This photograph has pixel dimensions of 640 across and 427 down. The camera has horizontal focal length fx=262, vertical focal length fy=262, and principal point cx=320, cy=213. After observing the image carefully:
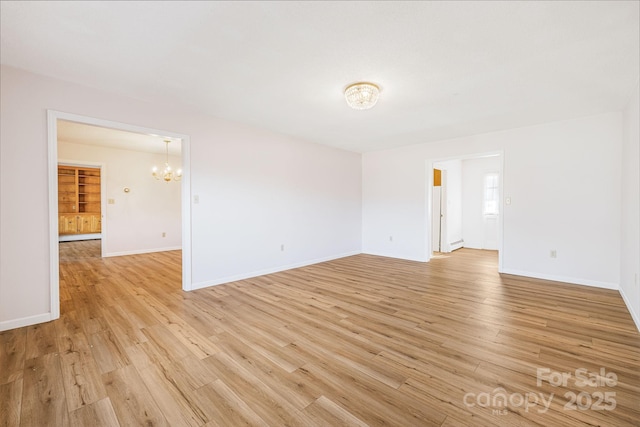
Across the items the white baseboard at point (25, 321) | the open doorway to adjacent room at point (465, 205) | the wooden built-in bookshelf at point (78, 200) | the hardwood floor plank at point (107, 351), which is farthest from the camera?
the wooden built-in bookshelf at point (78, 200)

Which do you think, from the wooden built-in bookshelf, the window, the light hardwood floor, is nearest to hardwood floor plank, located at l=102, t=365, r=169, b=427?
the light hardwood floor

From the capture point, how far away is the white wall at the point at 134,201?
6.29 metres

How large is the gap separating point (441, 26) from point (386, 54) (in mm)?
476

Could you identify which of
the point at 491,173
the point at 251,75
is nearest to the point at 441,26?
the point at 251,75

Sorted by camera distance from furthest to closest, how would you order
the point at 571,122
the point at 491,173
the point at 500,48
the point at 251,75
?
the point at 491,173, the point at 571,122, the point at 251,75, the point at 500,48

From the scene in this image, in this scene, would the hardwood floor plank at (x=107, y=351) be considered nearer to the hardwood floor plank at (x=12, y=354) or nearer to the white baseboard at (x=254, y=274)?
the hardwood floor plank at (x=12, y=354)

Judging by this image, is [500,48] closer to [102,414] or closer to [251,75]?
[251,75]

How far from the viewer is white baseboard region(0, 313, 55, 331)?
2546 mm

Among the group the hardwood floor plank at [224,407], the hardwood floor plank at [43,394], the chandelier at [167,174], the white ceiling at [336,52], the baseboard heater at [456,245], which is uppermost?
the white ceiling at [336,52]

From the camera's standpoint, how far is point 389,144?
579 centimetres

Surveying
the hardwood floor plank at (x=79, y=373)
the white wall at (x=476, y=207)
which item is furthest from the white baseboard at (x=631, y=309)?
the hardwood floor plank at (x=79, y=373)

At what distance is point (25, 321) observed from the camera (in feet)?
8.69

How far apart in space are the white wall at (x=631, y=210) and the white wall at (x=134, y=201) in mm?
8720

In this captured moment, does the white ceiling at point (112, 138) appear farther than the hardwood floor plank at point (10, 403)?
Yes
